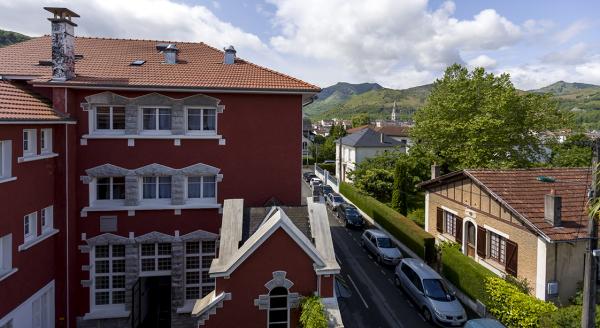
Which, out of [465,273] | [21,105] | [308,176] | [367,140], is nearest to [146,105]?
[21,105]

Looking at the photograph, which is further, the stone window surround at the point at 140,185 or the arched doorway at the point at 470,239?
the arched doorway at the point at 470,239

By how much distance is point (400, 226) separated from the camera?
30594 mm

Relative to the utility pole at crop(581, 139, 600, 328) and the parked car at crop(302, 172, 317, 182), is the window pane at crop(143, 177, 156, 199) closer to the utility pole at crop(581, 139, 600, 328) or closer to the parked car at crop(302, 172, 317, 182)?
the utility pole at crop(581, 139, 600, 328)

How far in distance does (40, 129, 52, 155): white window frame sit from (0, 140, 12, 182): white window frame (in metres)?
2.00

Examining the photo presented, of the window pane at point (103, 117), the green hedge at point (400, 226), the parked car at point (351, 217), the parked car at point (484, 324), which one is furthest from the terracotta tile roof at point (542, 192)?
the window pane at point (103, 117)

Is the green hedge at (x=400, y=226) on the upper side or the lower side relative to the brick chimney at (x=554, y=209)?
lower

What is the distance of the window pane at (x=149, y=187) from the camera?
18438 mm

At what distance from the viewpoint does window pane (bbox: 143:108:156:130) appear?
1809 centimetres

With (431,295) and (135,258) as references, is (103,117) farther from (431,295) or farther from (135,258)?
(431,295)

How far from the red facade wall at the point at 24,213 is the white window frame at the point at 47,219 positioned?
0.27 meters

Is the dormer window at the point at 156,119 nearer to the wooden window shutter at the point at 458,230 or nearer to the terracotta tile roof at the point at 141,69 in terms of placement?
the terracotta tile roof at the point at 141,69

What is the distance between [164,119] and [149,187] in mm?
3360

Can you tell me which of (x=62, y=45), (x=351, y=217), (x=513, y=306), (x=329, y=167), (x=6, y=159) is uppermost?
(x=62, y=45)

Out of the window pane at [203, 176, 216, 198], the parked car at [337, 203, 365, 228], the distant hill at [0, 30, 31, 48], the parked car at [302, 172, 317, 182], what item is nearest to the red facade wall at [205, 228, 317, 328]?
the window pane at [203, 176, 216, 198]
